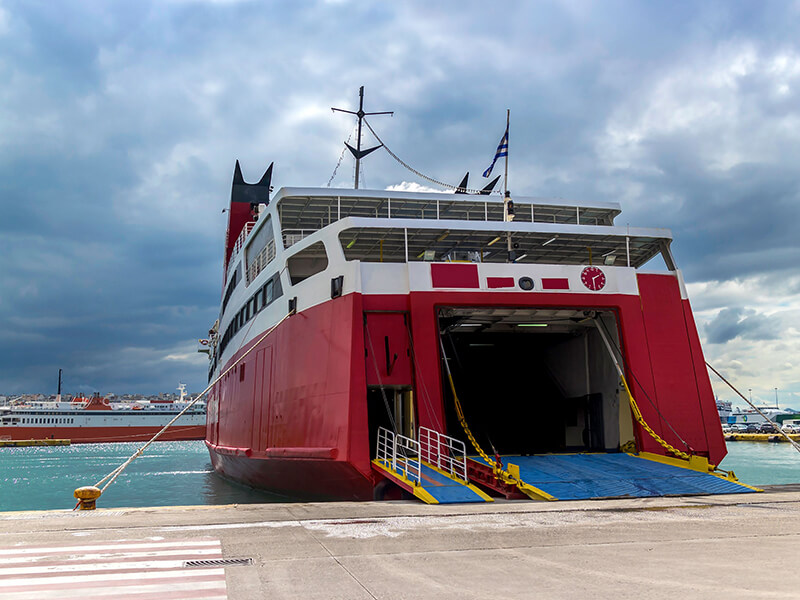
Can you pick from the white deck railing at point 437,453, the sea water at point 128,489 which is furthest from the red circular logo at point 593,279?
the sea water at point 128,489

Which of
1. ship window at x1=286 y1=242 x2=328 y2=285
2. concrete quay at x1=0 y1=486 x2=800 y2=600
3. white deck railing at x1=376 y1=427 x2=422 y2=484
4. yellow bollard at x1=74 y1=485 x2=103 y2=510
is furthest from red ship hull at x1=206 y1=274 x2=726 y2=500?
yellow bollard at x1=74 y1=485 x2=103 y2=510

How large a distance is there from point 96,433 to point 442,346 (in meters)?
87.9

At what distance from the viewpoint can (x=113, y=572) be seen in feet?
19.5

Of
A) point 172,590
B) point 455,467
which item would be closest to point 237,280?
point 455,467

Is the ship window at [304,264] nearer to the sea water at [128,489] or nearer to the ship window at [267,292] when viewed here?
the ship window at [267,292]

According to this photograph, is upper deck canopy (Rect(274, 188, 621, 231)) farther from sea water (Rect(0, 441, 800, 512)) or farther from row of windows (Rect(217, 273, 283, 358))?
sea water (Rect(0, 441, 800, 512))

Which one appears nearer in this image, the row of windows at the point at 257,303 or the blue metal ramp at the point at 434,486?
A: the blue metal ramp at the point at 434,486

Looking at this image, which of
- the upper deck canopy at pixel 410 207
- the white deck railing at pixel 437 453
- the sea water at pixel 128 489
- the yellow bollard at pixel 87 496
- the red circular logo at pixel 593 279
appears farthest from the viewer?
the sea water at pixel 128 489

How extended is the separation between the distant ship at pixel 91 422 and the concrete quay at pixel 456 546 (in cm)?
8371

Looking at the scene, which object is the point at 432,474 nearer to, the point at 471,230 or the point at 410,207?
the point at 471,230

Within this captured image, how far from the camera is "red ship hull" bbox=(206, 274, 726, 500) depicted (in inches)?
527

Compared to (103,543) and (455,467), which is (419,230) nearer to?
(455,467)

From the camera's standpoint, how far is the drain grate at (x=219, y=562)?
20.3 ft

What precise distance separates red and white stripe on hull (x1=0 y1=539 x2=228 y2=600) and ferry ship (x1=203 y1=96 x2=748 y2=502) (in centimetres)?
502
